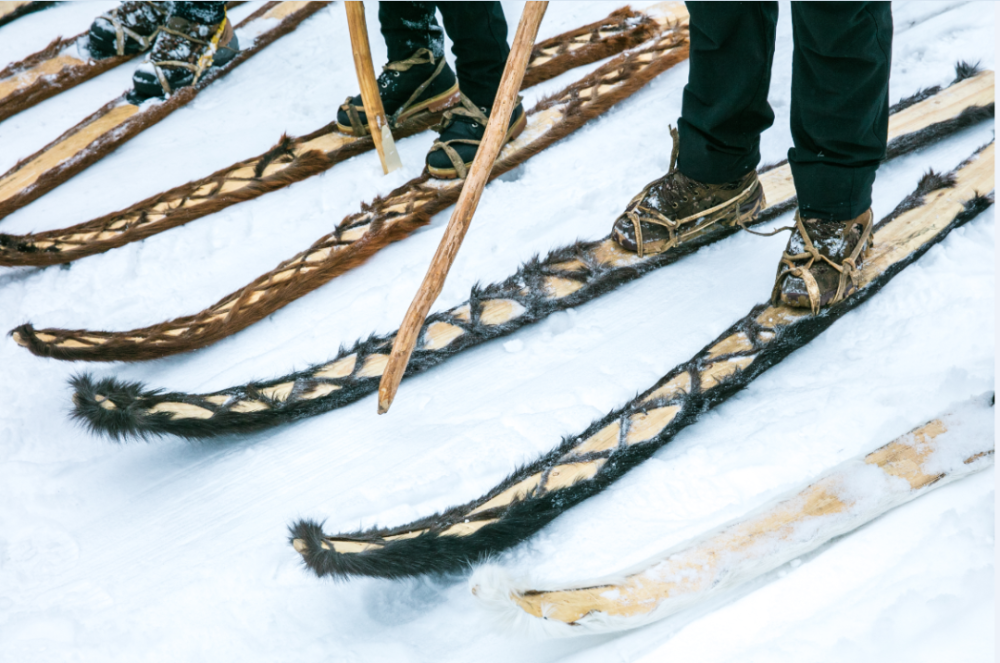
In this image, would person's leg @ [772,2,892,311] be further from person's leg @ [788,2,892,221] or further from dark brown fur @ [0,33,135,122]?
dark brown fur @ [0,33,135,122]

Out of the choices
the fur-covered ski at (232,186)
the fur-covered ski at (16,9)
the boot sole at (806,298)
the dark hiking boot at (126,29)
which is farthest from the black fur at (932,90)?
the fur-covered ski at (16,9)

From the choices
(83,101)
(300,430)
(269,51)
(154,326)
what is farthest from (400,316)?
(83,101)

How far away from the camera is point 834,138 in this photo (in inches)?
57.6

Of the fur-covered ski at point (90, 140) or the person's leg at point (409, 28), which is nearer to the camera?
the person's leg at point (409, 28)

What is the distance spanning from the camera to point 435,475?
144 centimetres

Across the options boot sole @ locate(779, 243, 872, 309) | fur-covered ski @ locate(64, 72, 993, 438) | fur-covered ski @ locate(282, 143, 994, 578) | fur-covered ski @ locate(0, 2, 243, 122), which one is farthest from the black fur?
fur-covered ski @ locate(0, 2, 243, 122)

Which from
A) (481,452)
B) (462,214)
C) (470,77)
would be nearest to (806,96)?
(462,214)

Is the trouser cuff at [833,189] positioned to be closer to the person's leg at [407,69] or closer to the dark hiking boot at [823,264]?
the dark hiking boot at [823,264]

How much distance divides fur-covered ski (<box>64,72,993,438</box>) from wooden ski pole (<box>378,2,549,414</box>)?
0.35 meters

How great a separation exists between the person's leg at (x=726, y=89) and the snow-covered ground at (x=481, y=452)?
0.26 metres

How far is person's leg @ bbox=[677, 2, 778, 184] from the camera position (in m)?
1.54

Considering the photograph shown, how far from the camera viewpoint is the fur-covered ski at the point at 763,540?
3.72 ft

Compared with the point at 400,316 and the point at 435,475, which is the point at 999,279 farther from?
the point at 400,316

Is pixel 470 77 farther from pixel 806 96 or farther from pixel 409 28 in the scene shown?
pixel 806 96
